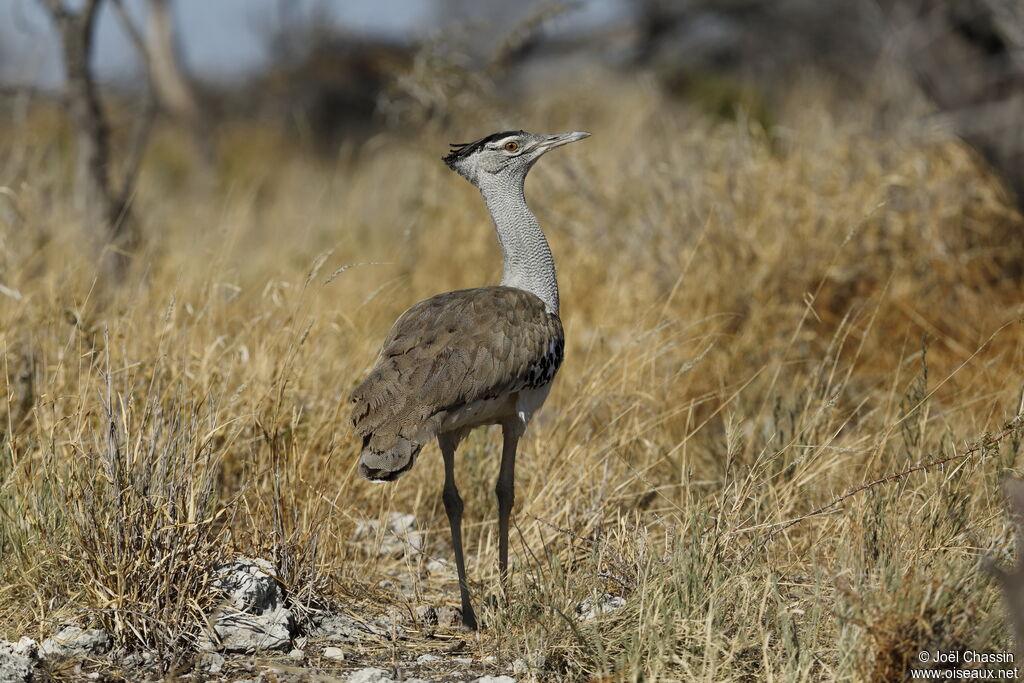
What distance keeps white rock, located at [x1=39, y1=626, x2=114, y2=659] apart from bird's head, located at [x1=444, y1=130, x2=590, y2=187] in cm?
189

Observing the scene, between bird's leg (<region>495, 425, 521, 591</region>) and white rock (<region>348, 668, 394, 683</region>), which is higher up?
bird's leg (<region>495, 425, 521, 591</region>)

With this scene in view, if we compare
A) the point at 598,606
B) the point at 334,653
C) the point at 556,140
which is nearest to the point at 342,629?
Answer: the point at 334,653

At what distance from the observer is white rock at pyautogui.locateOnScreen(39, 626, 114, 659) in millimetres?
3021

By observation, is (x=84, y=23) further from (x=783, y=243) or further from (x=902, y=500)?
(x=902, y=500)

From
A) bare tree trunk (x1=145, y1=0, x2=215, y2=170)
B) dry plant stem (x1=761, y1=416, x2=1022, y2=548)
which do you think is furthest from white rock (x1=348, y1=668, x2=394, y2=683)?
bare tree trunk (x1=145, y1=0, x2=215, y2=170)

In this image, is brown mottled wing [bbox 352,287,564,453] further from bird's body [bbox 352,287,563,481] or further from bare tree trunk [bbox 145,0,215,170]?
bare tree trunk [bbox 145,0,215,170]

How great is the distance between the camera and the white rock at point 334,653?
3.21m

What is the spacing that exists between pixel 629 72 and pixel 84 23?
9517 millimetres

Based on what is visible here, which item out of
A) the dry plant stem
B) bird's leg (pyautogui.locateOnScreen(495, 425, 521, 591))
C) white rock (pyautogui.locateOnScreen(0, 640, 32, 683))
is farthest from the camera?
bird's leg (pyautogui.locateOnScreen(495, 425, 521, 591))

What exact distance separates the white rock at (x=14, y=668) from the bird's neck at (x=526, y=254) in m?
1.86

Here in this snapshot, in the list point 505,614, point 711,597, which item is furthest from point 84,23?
point 711,597

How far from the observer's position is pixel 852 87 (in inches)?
463

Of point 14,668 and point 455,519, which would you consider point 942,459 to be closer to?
point 455,519

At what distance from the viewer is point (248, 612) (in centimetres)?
327
